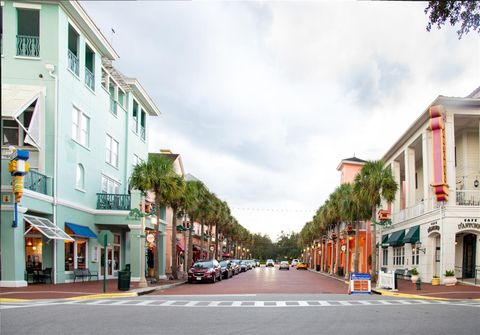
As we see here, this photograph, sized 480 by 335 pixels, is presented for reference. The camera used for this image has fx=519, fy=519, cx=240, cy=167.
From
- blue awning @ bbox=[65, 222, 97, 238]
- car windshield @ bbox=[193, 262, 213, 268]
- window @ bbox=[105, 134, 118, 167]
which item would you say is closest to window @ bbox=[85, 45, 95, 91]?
window @ bbox=[105, 134, 118, 167]

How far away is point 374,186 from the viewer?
35.9 m

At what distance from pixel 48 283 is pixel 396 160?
34841 mm

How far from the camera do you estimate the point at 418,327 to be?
1215 cm

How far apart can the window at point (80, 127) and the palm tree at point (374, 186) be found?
19187 millimetres

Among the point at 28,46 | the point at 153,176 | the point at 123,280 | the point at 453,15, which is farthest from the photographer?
the point at 153,176

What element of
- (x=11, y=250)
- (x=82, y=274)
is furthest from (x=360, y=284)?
(x=11, y=250)

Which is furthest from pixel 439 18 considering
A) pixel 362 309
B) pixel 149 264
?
pixel 149 264

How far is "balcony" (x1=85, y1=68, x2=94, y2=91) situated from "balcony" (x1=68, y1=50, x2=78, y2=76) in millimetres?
2143

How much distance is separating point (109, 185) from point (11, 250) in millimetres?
15119

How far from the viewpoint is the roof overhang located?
1664 inches

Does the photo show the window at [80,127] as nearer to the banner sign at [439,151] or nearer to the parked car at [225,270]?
the parked car at [225,270]

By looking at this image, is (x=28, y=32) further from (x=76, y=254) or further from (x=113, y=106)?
(x=76, y=254)

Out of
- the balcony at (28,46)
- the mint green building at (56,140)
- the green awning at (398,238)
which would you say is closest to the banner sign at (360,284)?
the mint green building at (56,140)

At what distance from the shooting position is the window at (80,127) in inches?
1250
